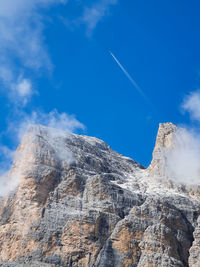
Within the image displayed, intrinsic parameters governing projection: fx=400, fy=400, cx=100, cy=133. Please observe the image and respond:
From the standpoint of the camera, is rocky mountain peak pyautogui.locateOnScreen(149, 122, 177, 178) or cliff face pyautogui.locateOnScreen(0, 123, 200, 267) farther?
rocky mountain peak pyautogui.locateOnScreen(149, 122, 177, 178)

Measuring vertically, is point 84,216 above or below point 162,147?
below

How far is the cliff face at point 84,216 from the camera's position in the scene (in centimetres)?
7725

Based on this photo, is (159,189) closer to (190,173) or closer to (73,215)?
(190,173)

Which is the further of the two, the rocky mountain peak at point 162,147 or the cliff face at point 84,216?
the rocky mountain peak at point 162,147

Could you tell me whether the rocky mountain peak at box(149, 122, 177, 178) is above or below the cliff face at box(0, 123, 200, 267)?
above

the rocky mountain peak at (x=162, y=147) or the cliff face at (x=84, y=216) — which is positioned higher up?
the rocky mountain peak at (x=162, y=147)

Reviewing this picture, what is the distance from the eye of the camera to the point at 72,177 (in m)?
96.0

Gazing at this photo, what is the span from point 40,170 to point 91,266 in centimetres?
2870

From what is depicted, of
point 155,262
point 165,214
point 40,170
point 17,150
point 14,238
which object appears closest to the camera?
point 155,262

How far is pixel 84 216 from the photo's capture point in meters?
82.4

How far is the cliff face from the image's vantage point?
77.2 metres

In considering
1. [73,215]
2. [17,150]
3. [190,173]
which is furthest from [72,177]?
[190,173]

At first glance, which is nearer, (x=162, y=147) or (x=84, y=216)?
(x=84, y=216)

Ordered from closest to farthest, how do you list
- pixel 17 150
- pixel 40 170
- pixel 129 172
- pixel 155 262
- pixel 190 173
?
Result: pixel 155 262, pixel 40 170, pixel 17 150, pixel 190 173, pixel 129 172
